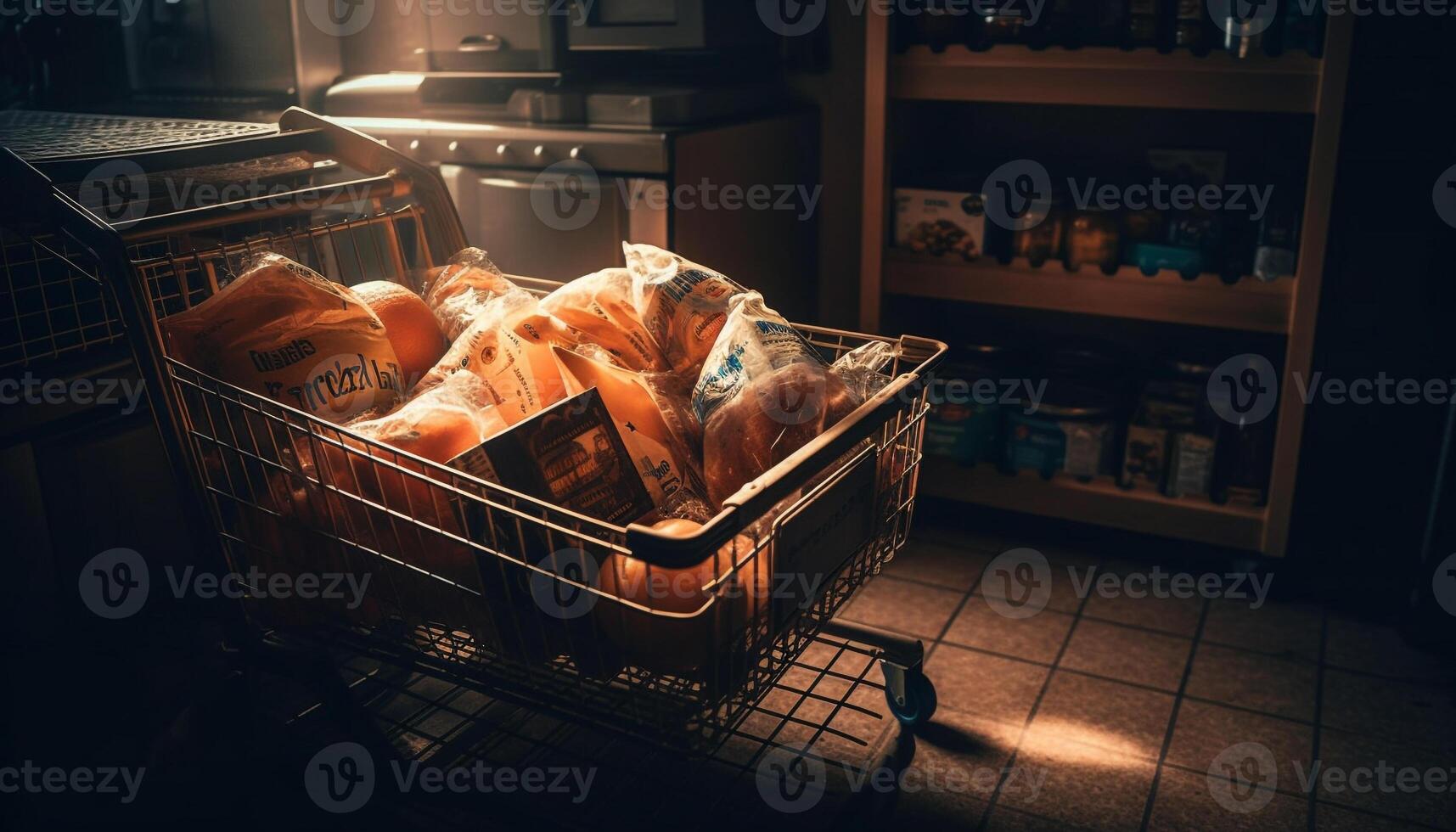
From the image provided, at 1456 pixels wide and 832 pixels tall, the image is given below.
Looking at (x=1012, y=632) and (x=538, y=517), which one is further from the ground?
(x=538, y=517)

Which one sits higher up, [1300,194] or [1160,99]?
[1160,99]

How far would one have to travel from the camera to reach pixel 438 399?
1114mm

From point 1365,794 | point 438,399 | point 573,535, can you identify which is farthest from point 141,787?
point 1365,794

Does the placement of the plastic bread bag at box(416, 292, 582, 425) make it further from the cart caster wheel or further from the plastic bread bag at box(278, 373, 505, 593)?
the cart caster wheel

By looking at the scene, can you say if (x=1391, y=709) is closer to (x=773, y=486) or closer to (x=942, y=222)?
(x=942, y=222)

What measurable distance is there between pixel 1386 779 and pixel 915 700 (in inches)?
26.6

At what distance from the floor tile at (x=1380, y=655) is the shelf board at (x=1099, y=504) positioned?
220 mm

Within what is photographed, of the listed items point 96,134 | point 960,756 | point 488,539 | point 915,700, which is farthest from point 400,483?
point 960,756

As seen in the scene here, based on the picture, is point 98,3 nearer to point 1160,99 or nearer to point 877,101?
point 877,101

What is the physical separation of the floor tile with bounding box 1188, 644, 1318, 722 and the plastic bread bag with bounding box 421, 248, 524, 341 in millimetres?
1298

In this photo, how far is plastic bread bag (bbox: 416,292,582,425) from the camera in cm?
118

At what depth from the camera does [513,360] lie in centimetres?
119

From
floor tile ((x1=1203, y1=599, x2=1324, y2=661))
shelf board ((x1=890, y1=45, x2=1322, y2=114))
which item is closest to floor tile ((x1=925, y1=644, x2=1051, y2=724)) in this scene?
floor tile ((x1=1203, y1=599, x2=1324, y2=661))

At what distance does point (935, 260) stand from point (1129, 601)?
773mm
